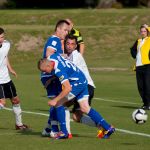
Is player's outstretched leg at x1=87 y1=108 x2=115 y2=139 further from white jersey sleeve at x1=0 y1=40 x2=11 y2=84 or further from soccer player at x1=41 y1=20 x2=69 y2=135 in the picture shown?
white jersey sleeve at x1=0 y1=40 x2=11 y2=84

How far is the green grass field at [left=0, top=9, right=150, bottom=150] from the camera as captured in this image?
42.8 ft

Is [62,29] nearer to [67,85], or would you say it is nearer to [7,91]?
[67,85]

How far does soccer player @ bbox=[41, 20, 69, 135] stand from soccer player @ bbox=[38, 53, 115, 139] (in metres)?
0.35

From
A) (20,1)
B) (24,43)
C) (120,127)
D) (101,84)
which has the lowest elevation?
(20,1)

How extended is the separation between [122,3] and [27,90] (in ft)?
179

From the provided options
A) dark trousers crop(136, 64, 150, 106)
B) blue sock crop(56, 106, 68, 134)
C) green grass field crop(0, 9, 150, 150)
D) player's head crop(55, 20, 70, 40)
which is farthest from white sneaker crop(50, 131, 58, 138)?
dark trousers crop(136, 64, 150, 106)

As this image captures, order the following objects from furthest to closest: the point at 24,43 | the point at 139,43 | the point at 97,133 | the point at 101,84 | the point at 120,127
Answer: the point at 24,43
the point at 101,84
the point at 139,43
the point at 120,127
the point at 97,133

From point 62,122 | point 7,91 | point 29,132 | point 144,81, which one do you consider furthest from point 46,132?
point 144,81

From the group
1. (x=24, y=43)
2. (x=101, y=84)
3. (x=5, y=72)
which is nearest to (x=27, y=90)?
(x=101, y=84)

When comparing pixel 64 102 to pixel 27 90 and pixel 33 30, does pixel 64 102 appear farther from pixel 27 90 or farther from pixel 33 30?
pixel 33 30

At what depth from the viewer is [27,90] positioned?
25.2 meters

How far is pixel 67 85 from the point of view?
41.8ft

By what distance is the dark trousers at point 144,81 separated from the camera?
1978cm

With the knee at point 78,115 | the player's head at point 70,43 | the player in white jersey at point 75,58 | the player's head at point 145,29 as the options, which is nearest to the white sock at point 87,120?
the player in white jersey at point 75,58
